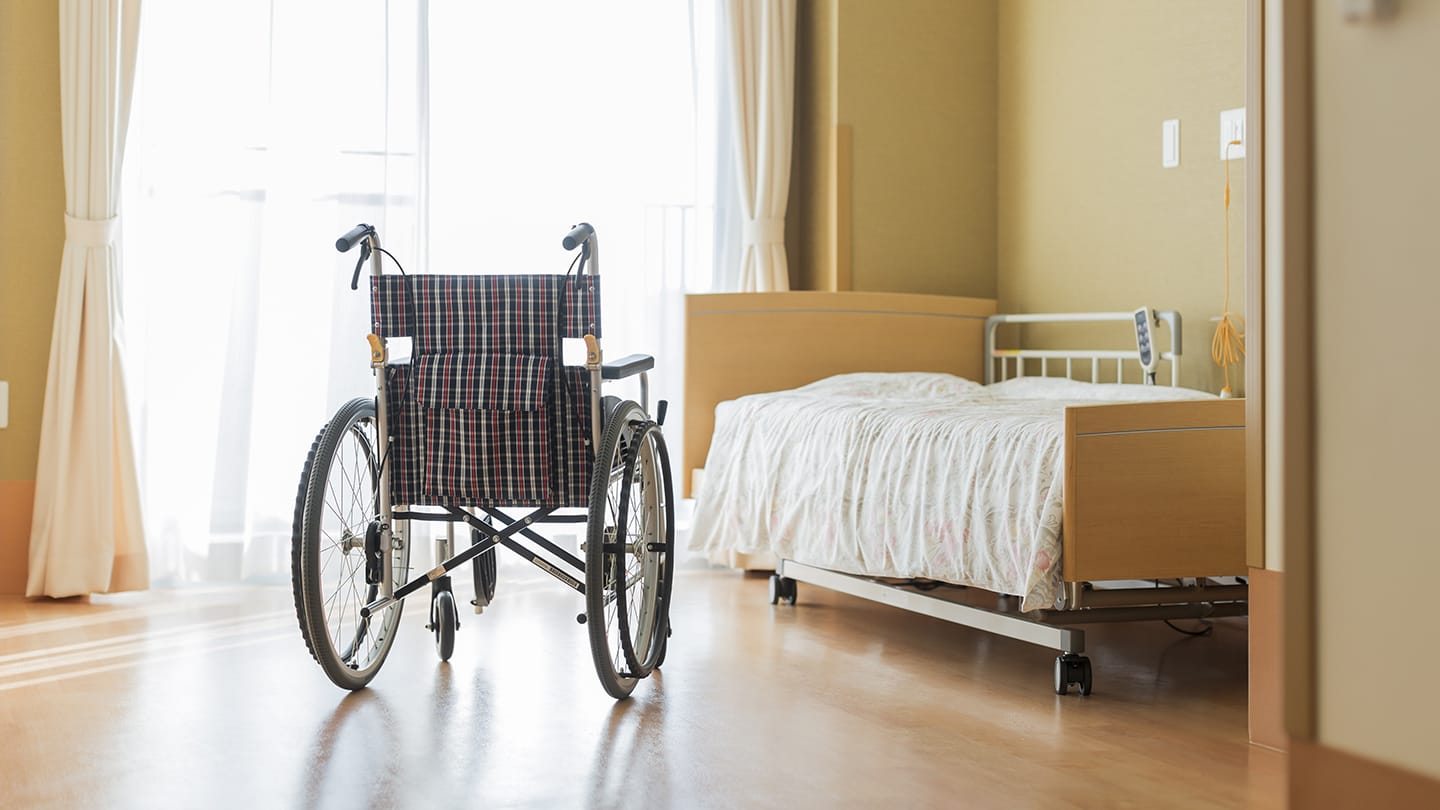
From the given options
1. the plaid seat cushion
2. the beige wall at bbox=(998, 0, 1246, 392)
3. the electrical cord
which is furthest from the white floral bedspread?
the plaid seat cushion

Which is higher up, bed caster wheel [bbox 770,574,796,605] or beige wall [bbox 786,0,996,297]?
beige wall [bbox 786,0,996,297]

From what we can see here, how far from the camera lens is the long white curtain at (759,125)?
14.0 feet

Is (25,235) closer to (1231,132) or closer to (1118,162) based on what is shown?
(1118,162)

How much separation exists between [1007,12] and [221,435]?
2.95 m

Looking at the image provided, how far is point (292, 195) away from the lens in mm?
3807

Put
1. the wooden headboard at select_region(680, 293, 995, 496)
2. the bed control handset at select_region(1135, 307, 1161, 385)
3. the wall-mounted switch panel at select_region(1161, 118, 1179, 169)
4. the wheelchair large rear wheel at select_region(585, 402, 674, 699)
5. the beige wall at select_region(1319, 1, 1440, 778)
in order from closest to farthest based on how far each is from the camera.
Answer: the beige wall at select_region(1319, 1, 1440, 778), the wheelchair large rear wheel at select_region(585, 402, 674, 699), the bed control handset at select_region(1135, 307, 1161, 385), the wall-mounted switch panel at select_region(1161, 118, 1179, 169), the wooden headboard at select_region(680, 293, 995, 496)

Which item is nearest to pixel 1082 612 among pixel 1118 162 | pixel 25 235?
pixel 1118 162

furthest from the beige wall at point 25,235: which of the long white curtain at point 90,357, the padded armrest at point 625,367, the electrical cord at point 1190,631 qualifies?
the electrical cord at point 1190,631

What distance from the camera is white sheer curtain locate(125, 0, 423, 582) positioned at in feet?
12.2

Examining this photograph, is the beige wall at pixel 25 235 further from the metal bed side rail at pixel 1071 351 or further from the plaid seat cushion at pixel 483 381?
the metal bed side rail at pixel 1071 351

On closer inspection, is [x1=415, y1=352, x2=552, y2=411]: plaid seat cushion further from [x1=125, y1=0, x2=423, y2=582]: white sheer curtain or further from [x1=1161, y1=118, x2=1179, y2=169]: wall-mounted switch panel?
[x1=1161, y1=118, x2=1179, y2=169]: wall-mounted switch panel

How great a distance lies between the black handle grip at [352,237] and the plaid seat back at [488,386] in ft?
0.29

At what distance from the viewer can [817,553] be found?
303cm

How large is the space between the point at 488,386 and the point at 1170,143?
2.24 metres
